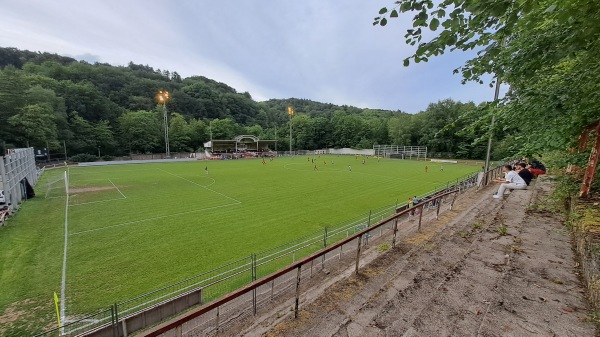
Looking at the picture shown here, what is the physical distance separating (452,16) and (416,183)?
29.5 m

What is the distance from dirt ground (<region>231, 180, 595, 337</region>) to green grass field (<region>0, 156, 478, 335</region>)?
787 cm

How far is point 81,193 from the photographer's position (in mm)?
23234

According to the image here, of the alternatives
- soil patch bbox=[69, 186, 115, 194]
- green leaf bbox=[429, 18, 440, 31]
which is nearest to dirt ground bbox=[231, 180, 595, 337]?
green leaf bbox=[429, 18, 440, 31]

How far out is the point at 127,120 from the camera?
65.2 metres

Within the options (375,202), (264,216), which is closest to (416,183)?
(375,202)

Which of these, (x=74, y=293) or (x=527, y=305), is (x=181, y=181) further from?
(x=527, y=305)

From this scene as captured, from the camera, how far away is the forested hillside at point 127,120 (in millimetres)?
48625

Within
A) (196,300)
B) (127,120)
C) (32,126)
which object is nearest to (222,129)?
(127,120)

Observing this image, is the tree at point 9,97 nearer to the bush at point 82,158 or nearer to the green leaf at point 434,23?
the bush at point 82,158

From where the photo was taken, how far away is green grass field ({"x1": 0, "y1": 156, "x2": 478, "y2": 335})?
349 inches

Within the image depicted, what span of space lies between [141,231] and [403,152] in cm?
6557

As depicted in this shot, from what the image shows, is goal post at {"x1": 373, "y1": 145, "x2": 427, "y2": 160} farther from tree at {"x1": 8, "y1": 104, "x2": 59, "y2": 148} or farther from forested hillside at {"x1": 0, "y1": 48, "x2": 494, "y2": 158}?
tree at {"x1": 8, "y1": 104, "x2": 59, "y2": 148}

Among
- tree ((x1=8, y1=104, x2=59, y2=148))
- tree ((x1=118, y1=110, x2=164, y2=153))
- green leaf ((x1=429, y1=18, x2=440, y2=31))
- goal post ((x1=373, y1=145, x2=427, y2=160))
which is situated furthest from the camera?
goal post ((x1=373, y1=145, x2=427, y2=160))

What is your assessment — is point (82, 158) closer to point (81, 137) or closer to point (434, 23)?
point (81, 137)
